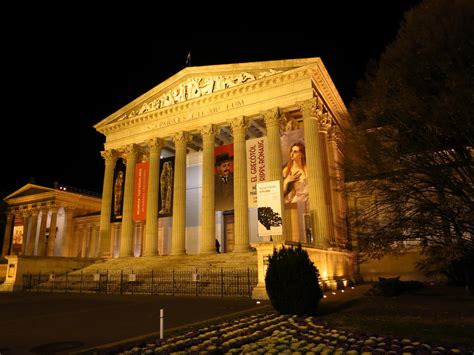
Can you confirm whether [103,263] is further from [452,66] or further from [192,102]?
[452,66]

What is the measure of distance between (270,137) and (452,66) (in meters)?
14.9

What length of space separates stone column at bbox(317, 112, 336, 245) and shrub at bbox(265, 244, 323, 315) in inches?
539

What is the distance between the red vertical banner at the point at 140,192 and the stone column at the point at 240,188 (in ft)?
29.1

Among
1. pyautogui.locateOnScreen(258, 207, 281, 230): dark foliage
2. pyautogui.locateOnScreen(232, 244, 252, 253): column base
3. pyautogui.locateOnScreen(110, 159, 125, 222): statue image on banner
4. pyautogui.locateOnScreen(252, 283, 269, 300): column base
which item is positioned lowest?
pyautogui.locateOnScreen(252, 283, 269, 300): column base

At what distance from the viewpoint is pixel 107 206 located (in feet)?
102

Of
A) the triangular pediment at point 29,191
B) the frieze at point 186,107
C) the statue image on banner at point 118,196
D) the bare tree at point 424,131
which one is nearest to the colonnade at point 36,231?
the triangular pediment at point 29,191

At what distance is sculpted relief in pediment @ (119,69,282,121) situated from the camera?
2637 cm

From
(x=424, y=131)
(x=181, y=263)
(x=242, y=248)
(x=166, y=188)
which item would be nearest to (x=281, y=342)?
(x=424, y=131)

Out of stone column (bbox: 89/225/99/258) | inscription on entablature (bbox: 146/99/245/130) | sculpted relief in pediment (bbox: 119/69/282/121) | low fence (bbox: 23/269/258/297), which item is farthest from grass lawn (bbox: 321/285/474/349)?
stone column (bbox: 89/225/99/258)

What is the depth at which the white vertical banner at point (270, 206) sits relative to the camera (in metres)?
16.8

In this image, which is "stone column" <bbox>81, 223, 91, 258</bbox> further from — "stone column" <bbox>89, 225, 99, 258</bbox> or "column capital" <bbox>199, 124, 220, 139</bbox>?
"column capital" <bbox>199, 124, 220, 139</bbox>

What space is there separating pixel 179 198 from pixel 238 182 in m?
5.47

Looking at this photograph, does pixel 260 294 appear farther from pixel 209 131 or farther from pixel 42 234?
pixel 42 234

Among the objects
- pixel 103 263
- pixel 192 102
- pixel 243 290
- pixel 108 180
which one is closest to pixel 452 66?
pixel 243 290
